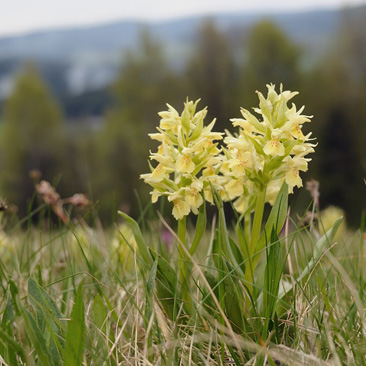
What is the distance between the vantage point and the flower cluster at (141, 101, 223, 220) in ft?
6.48

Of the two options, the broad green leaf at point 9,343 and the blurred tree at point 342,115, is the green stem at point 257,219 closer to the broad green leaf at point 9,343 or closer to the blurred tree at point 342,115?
the broad green leaf at point 9,343

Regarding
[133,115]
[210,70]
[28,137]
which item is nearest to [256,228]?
[210,70]

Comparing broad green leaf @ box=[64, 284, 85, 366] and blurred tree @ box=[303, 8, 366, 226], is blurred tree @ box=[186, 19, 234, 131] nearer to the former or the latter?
blurred tree @ box=[303, 8, 366, 226]

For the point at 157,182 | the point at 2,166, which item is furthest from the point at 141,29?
the point at 157,182

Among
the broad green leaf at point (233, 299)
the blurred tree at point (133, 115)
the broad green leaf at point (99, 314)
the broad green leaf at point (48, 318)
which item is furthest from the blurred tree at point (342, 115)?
the broad green leaf at point (48, 318)

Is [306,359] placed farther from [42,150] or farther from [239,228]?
[42,150]

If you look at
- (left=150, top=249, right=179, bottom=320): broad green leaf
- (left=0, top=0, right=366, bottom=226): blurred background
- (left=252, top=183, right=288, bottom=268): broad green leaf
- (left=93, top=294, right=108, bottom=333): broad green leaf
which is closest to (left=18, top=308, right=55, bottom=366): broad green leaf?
(left=93, top=294, right=108, bottom=333): broad green leaf

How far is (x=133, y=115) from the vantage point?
31922mm

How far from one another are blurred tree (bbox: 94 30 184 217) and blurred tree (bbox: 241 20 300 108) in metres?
4.12

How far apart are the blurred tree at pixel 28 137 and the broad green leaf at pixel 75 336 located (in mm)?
31674

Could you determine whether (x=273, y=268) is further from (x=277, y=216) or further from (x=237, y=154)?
(x=237, y=154)

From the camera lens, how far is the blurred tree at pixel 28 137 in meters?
33.2

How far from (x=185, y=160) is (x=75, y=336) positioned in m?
0.71

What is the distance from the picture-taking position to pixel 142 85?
3183cm
